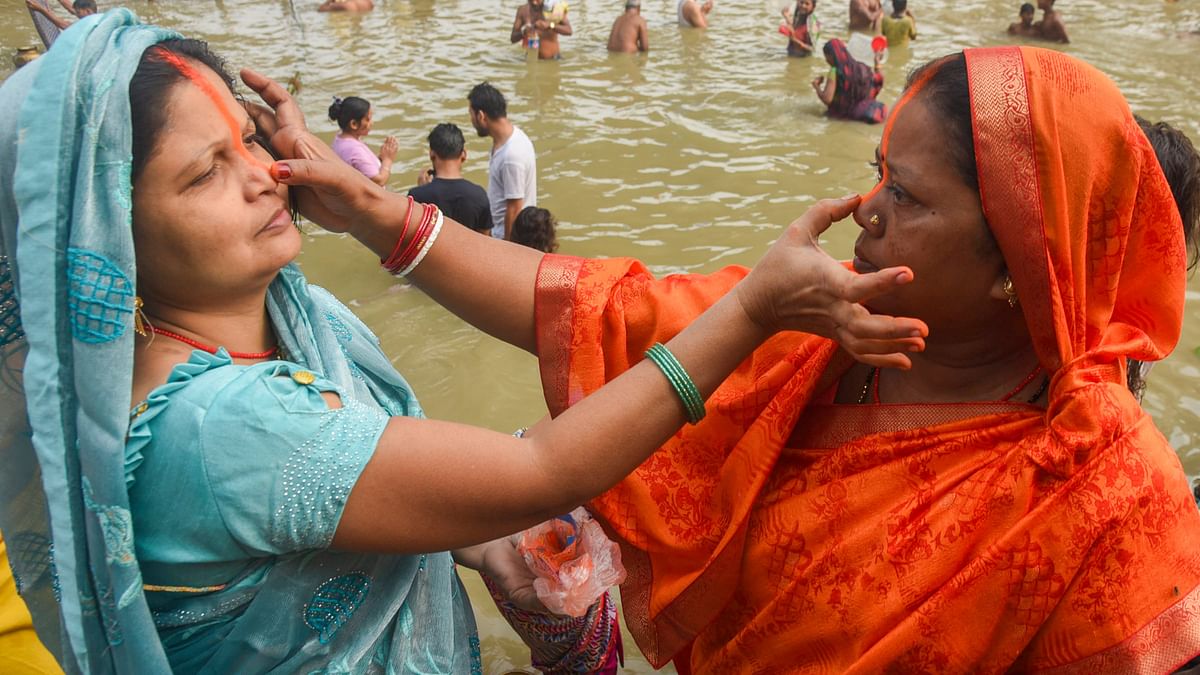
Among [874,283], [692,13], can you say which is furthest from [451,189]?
[692,13]

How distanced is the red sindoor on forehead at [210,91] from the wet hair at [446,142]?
16.4ft

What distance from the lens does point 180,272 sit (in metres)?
1.73

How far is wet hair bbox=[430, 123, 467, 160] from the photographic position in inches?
264

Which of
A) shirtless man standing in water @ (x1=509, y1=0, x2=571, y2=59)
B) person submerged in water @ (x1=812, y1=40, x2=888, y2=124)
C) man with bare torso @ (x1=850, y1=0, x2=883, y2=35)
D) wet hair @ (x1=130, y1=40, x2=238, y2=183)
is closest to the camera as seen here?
wet hair @ (x1=130, y1=40, x2=238, y2=183)

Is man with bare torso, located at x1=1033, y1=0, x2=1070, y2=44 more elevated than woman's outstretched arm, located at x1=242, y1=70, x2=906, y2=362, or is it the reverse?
woman's outstretched arm, located at x1=242, y1=70, x2=906, y2=362

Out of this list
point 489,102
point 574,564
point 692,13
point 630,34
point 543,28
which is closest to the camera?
point 574,564

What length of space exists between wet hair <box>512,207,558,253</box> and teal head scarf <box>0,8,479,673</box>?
464 centimetres

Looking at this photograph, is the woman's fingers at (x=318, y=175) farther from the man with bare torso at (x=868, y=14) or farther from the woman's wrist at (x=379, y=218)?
the man with bare torso at (x=868, y=14)

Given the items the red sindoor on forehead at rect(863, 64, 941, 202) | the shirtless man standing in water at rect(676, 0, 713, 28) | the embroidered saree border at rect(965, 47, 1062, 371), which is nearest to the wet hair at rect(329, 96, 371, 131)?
the red sindoor on forehead at rect(863, 64, 941, 202)

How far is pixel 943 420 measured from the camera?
2.05 m

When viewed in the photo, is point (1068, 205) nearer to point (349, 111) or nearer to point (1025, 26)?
point (349, 111)

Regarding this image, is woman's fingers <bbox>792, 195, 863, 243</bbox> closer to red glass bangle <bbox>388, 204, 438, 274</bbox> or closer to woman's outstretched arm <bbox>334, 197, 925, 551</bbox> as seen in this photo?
woman's outstretched arm <bbox>334, 197, 925, 551</bbox>

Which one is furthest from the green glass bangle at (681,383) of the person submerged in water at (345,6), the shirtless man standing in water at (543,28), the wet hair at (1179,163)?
the person submerged in water at (345,6)

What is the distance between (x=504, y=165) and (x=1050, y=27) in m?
10.5
